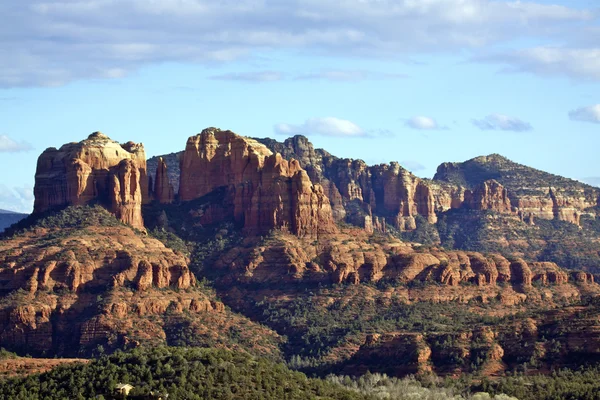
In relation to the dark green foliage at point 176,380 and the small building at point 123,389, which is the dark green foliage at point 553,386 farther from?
the small building at point 123,389

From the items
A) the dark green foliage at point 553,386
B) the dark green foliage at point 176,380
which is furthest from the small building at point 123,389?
the dark green foliage at point 553,386

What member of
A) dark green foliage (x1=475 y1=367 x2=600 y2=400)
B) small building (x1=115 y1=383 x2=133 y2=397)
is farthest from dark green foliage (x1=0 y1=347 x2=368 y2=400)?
dark green foliage (x1=475 y1=367 x2=600 y2=400)

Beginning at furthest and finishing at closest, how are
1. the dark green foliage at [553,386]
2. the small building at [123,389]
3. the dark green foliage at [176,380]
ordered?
the dark green foliage at [553,386]
the dark green foliage at [176,380]
the small building at [123,389]

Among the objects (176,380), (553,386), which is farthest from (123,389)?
(553,386)

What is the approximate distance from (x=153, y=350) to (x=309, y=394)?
14.8m

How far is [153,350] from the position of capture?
160000mm

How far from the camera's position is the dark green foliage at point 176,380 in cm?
14525

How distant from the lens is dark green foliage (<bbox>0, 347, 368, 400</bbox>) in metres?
145

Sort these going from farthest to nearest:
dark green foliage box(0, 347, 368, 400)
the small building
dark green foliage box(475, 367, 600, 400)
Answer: dark green foliage box(475, 367, 600, 400) < dark green foliage box(0, 347, 368, 400) < the small building

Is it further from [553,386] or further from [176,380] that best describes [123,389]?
[553,386]

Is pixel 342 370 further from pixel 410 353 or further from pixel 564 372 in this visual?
pixel 564 372

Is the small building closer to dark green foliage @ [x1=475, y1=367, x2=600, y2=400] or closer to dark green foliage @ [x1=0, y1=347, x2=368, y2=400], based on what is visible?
dark green foliage @ [x1=0, y1=347, x2=368, y2=400]

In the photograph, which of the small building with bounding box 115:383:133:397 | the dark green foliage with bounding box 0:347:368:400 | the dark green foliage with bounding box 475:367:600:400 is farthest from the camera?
the dark green foliage with bounding box 475:367:600:400

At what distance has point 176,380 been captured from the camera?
5817 inches
